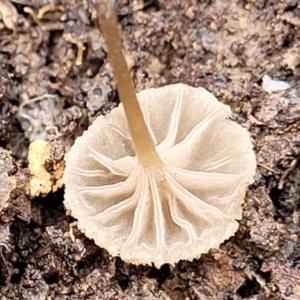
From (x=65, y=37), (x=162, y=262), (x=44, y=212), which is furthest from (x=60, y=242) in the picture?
(x=65, y=37)

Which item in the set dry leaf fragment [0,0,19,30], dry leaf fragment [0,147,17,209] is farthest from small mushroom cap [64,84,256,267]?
dry leaf fragment [0,0,19,30]

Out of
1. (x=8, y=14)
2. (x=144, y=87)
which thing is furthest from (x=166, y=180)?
(x=8, y=14)

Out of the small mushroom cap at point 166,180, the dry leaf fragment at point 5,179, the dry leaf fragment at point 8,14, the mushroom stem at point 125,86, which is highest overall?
the dry leaf fragment at point 8,14

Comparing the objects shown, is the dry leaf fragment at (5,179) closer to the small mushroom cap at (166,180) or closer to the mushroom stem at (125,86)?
the small mushroom cap at (166,180)

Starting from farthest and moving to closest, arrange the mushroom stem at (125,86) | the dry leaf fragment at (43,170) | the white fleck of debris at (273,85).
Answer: the white fleck of debris at (273,85)
the dry leaf fragment at (43,170)
the mushroom stem at (125,86)

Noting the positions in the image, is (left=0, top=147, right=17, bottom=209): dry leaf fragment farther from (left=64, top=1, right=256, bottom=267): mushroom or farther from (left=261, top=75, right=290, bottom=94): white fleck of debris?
(left=261, top=75, right=290, bottom=94): white fleck of debris

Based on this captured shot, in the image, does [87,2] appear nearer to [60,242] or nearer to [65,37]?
[65,37]

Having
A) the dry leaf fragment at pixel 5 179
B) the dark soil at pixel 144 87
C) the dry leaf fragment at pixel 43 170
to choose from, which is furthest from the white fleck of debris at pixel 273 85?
the dry leaf fragment at pixel 5 179
